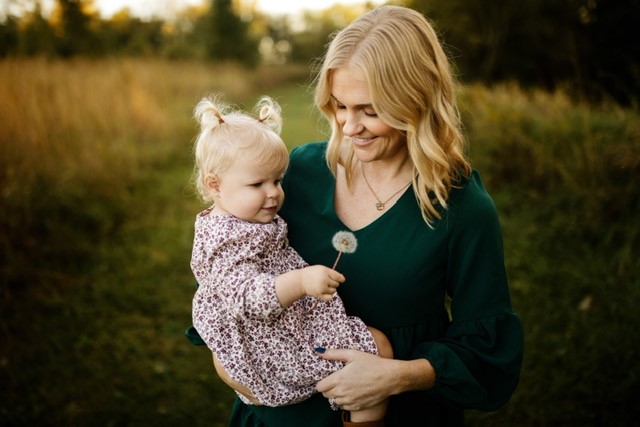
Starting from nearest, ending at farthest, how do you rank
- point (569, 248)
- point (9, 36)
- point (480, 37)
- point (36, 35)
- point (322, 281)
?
point (322, 281), point (569, 248), point (9, 36), point (36, 35), point (480, 37)

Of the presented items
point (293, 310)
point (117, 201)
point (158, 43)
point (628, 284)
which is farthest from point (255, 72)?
point (293, 310)

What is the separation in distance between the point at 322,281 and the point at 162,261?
4.36m

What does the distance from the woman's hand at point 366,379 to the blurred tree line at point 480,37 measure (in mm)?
1248

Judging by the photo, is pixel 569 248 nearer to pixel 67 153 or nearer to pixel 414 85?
pixel 414 85

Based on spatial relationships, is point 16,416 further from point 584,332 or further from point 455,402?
point 584,332

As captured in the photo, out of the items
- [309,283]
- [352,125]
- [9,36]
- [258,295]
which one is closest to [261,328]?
[258,295]

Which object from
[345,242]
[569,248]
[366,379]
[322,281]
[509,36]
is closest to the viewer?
[322,281]

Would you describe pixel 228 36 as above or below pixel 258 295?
below

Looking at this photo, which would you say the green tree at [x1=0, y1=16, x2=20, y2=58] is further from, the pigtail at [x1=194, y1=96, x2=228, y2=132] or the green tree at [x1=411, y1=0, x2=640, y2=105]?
the green tree at [x1=411, y1=0, x2=640, y2=105]

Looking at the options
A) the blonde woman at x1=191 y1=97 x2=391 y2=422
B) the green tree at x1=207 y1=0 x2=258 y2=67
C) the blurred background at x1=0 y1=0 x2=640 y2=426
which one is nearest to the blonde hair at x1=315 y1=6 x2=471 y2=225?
the blonde woman at x1=191 y1=97 x2=391 y2=422

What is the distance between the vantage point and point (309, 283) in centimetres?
159

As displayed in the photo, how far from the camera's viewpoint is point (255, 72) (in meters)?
26.0

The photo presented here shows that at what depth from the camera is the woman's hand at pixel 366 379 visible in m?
1.68

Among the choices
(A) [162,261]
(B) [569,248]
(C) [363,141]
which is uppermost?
(C) [363,141]
